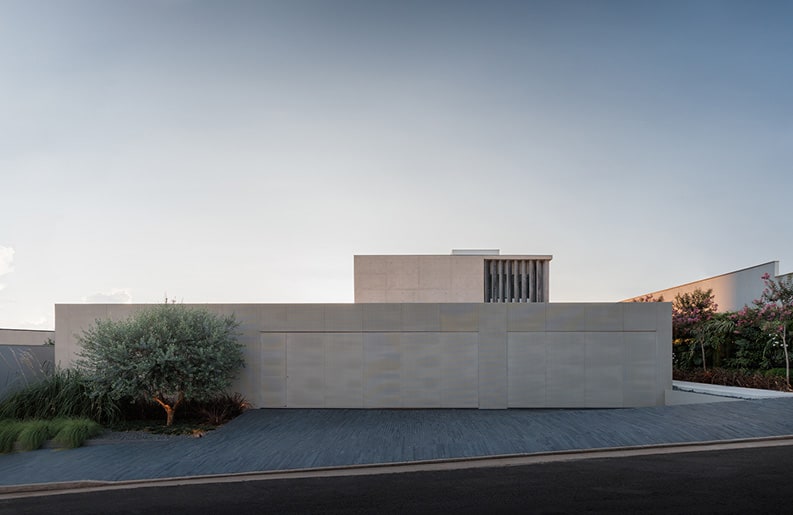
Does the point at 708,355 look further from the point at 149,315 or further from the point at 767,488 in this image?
the point at 149,315

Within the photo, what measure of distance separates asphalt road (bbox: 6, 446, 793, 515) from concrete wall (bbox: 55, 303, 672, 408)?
5.53m

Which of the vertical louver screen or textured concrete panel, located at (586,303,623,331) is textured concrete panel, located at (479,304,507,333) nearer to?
textured concrete panel, located at (586,303,623,331)

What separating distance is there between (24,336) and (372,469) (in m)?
30.0

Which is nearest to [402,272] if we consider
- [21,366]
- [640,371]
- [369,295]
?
[369,295]

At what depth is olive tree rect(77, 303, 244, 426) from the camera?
11438 mm

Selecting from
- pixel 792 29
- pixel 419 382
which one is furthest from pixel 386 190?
pixel 792 29

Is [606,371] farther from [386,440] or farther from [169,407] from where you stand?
[169,407]

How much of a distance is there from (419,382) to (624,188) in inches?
400

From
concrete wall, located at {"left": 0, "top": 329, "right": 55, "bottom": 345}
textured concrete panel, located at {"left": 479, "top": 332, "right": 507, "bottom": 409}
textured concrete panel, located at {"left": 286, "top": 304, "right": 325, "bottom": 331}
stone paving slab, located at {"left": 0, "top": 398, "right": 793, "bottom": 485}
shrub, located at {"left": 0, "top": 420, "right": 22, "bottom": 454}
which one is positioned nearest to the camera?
stone paving slab, located at {"left": 0, "top": 398, "right": 793, "bottom": 485}

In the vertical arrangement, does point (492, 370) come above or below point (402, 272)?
below

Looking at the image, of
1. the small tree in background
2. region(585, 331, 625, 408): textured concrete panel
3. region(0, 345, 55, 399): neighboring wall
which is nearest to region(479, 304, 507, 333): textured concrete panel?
region(585, 331, 625, 408): textured concrete panel

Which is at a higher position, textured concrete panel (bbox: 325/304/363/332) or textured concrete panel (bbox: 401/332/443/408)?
textured concrete panel (bbox: 325/304/363/332)

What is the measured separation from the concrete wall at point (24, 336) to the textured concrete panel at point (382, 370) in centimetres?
2396

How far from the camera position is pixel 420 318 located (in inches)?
548
